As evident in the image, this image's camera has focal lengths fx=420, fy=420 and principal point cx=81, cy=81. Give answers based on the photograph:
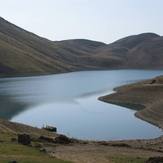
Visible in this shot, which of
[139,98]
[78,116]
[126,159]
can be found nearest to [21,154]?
[126,159]

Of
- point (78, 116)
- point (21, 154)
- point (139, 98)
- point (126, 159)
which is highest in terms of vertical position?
point (139, 98)

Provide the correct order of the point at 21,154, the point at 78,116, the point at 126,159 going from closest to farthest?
the point at 21,154 < the point at 126,159 < the point at 78,116

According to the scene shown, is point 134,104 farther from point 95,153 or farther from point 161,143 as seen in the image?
point 95,153

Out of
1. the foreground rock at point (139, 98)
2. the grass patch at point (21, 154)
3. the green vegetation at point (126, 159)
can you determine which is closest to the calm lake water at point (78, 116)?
the foreground rock at point (139, 98)

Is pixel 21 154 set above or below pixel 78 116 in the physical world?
above

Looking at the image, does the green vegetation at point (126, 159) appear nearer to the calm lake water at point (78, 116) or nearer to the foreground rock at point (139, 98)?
the calm lake water at point (78, 116)

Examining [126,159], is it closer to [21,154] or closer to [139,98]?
[21,154]

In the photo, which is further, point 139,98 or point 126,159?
point 139,98

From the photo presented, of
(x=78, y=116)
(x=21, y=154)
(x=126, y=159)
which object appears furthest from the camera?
(x=78, y=116)

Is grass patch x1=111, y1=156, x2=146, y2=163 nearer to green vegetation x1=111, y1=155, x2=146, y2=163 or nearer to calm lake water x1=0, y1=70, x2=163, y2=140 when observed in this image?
green vegetation x1=111, y1=155, x2=146, y2=163

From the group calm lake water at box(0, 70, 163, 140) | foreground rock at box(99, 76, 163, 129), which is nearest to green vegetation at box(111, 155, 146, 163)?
calm lake water at box(0, 70, 163, 140)

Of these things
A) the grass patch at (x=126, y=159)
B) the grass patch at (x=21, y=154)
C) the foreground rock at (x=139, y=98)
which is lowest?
the grass patch at (x=126, y=159)

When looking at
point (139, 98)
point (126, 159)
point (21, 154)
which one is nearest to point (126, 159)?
point (126, 159)

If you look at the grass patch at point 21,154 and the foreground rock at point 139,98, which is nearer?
the grass patch at point 21,154
